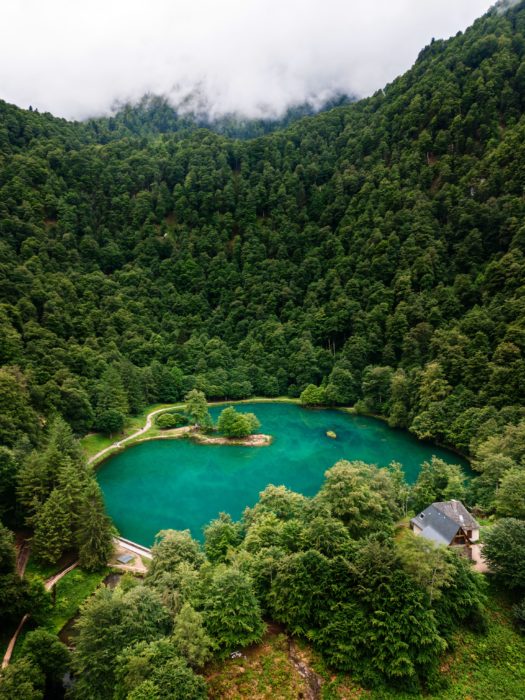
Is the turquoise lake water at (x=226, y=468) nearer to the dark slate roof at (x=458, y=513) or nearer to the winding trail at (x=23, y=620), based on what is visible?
the winding trail at (x=23, y=620)

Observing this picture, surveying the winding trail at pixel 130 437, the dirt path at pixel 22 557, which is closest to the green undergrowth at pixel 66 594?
the dirt path at pixel 22 557

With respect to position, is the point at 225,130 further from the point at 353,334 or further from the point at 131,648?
the point at 131,648

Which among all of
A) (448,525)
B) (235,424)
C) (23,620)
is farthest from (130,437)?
(448,525)

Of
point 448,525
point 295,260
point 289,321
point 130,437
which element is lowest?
point 130,437

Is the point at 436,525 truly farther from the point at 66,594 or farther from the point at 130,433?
the point at 130,433

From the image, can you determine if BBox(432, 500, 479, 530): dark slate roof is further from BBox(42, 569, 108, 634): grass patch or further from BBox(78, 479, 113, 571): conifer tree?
BBox(42, 569, 108, 634): grass patch
